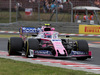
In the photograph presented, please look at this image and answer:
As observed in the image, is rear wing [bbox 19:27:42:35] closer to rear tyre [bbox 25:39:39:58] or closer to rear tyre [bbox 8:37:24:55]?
rear tyre [bbox 8:37:24:55]

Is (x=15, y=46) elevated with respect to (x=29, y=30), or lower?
lower

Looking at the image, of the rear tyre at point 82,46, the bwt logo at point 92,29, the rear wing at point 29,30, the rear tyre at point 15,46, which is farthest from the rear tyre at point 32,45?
the bwt logo at point 92,29

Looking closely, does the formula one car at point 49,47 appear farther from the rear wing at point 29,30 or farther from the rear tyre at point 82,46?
the rear wing at point 29,30

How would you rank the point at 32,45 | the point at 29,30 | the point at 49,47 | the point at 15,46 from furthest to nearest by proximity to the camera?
the point at 29,30, the point at 15,46, the point at 49,47, the point at 32,45

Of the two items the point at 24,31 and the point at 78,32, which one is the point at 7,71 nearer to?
the point at 24,31

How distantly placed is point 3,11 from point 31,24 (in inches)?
122

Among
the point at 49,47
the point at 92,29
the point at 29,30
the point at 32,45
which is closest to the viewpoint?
the point at 32,45

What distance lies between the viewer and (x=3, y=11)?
106ft

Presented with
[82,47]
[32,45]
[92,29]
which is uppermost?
[92,29]

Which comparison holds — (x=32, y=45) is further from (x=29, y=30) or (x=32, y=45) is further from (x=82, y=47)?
(x=29, y=30)

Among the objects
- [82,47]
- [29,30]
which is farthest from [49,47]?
[29,30]

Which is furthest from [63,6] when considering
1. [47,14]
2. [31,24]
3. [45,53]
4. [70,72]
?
[70,72]

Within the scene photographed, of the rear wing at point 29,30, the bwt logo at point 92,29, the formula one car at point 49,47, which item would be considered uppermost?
the rear wing at point 29,30

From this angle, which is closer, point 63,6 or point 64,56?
point 64,56
